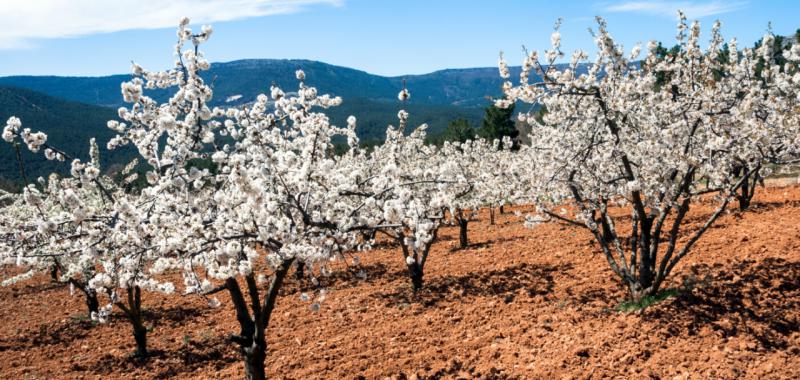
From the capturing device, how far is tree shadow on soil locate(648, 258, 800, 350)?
7.55 meters

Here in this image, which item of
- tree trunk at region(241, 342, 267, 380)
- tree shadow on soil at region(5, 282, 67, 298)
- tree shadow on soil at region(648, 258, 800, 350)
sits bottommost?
tree shadow on soil at region(5, 282, 67, 298)

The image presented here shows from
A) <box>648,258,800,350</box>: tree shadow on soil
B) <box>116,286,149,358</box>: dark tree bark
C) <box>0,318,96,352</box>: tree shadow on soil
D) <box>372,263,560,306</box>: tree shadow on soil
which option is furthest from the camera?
<box>0,318,96,352</box>: tree shadow on soil

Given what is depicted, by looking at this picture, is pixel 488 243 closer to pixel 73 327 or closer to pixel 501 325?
pixel 501 325

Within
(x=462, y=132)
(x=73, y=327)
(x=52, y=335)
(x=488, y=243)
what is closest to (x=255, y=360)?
(x=52, y=335)

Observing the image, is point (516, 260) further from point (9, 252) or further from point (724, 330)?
point (9, 252)

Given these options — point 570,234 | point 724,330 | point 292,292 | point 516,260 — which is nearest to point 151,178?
point 724,330

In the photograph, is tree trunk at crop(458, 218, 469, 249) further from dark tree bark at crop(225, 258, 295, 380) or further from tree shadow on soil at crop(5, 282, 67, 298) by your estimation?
tree shadow on soil at crop(5, 282, 67, 298)

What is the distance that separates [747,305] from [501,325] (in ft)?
14.2

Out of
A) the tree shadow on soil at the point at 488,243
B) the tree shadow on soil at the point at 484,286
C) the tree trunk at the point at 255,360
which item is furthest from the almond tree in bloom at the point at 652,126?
the tree shadow on soil at the point at 488,243

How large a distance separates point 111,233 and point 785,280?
441 inches

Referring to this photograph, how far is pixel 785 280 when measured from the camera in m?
9.03

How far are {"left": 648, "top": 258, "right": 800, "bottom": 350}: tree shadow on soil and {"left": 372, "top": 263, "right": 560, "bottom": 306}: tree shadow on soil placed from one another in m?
3.38

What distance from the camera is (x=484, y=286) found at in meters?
13.3

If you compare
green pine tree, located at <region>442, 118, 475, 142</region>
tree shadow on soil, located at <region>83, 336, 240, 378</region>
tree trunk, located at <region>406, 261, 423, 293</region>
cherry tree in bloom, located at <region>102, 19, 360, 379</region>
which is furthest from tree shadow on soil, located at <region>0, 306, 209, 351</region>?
green pine tree, located at <region>442, 118, 475, 142</region>
